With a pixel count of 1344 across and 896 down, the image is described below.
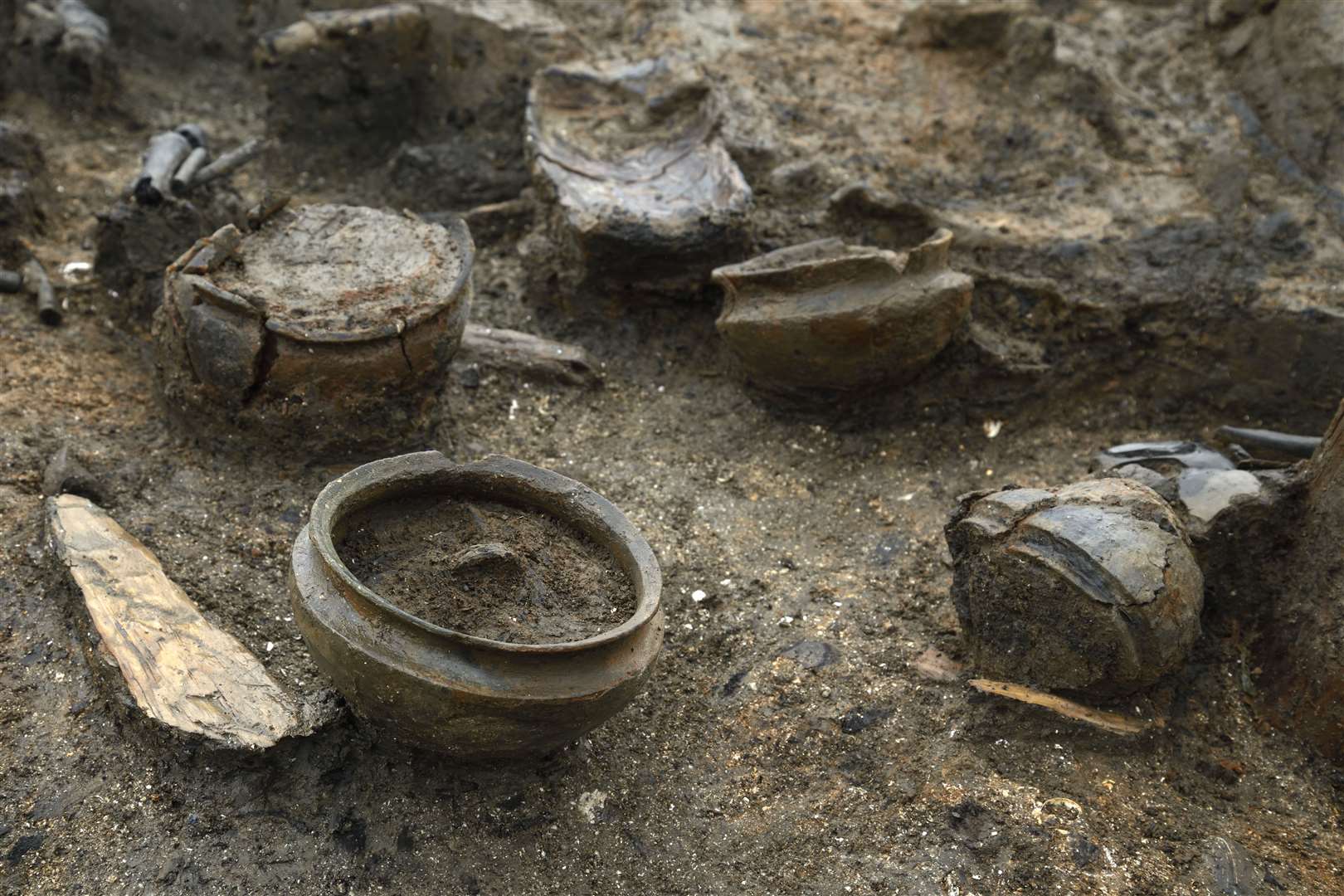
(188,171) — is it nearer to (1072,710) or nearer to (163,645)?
(163,645)

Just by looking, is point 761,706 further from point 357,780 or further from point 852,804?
point 357,780

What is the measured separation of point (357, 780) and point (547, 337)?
2465 millimetres

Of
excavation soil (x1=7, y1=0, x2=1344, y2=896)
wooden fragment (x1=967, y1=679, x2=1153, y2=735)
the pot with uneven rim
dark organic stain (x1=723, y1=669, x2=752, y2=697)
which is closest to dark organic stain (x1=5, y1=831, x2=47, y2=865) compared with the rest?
excavation soil (x1=7, y1=0, x2=1344, y2=896)

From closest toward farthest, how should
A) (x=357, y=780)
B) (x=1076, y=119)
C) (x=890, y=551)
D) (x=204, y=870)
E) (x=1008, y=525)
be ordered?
(x=204, y=870) → (x=357, y=780) → (x=1008, y=525) → (x=890, y=551) → (x=1076, y=119)

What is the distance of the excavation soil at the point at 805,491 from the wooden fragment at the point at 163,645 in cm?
8

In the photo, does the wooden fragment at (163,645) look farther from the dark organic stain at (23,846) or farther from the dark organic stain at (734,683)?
the dark organic stain at (734,683)

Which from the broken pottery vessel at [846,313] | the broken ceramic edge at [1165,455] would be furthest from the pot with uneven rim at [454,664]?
the broken ceramic edge at [1165,455]

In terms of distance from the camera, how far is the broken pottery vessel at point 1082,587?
3346mm

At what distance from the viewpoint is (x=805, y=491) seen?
4.62 m

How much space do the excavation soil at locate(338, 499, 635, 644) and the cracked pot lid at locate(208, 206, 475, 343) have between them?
0.89m

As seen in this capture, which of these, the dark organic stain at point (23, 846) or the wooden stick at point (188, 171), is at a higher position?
the wooden stick at point (188, 171)

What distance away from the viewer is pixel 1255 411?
4.91m

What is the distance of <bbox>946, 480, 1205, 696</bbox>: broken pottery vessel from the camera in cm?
335

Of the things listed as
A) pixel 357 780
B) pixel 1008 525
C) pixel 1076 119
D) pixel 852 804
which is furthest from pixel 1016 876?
pixel 1076 119
